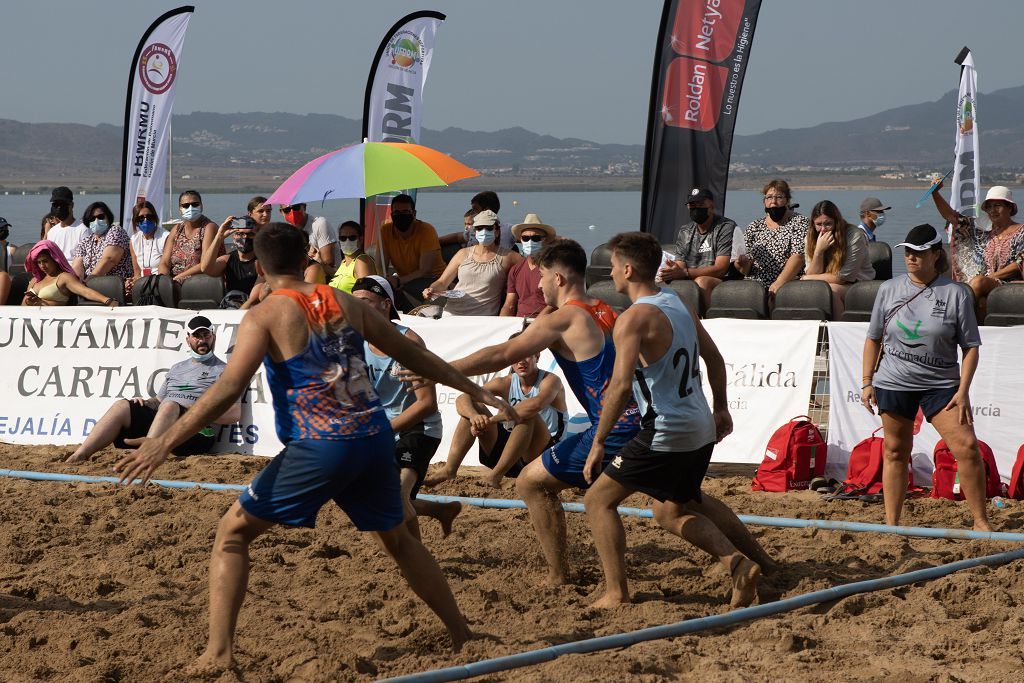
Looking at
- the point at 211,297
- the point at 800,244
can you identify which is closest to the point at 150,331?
the point at 211,297

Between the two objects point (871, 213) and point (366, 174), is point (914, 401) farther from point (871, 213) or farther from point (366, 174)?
point (871, 213)

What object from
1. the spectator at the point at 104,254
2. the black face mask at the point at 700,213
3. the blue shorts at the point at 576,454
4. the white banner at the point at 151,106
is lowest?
the blue shorts at the point at 576,454

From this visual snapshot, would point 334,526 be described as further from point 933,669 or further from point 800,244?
point 800,244

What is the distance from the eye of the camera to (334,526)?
765 centimetres

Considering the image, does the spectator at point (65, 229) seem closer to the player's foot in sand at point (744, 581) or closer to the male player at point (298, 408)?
the male player at point (298, 408)

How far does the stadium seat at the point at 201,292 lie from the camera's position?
11.7m

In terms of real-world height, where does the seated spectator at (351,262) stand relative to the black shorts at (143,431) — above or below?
above

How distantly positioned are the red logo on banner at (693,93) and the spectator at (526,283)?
8.43 ft

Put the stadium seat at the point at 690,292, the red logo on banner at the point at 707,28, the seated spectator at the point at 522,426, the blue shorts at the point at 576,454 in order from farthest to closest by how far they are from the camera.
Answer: the red logo on banner at the point at 707,28 → the stadium seat at the point at 690,292 → the seated spectator at the point at 522,426 → the blue shorts at the point at 576,454

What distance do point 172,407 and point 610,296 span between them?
12.3 ft

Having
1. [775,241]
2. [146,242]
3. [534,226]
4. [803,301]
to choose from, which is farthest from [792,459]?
[146,242]

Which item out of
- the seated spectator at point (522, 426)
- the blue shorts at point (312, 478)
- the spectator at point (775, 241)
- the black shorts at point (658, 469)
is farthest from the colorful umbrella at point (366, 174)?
the blue shorts at point (312, 478)

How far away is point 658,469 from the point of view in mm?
5750

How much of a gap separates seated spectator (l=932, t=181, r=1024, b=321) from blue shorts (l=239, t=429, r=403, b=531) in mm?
6002
